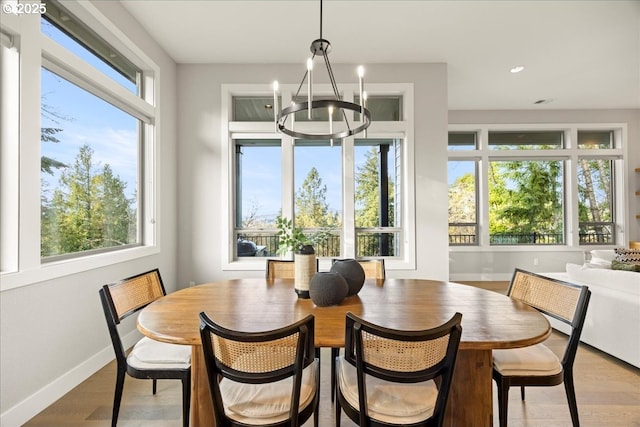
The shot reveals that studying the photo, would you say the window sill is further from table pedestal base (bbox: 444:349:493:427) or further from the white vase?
table pedestal base (bbox: 444:349:493:427)

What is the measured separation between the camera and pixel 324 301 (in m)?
1.55

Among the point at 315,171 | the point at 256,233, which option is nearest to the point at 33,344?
the point at 256,233

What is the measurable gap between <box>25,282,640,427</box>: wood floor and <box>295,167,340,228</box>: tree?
184 cm

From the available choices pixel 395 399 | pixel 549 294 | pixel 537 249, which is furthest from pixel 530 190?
pixel 395 399

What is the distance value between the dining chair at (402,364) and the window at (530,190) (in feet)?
16.6

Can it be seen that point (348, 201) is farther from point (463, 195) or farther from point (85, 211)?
point (463, 195)

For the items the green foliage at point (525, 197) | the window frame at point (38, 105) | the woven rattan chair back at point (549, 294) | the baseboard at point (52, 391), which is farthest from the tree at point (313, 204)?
the green foliage at point (525, 197)

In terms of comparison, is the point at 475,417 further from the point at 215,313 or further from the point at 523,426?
the point at 215,313

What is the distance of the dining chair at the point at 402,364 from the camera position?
3.39 feet

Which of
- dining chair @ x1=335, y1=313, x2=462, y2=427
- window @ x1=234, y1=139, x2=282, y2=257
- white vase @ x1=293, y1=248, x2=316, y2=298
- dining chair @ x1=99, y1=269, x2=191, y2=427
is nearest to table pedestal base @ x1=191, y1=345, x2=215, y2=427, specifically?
dining chair @ x1=99, y1=269, x2=191, y2=427

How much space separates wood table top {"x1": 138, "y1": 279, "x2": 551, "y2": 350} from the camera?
1.23m

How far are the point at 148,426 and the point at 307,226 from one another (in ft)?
8.12

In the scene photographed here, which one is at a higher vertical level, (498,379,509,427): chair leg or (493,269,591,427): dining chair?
(493,269,591,427): dining chair

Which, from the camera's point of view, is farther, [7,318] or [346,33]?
[346,33]
